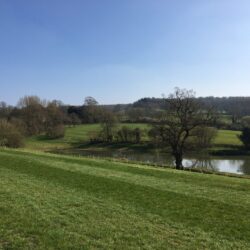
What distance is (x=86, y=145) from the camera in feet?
314

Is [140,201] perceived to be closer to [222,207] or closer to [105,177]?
[222,207]

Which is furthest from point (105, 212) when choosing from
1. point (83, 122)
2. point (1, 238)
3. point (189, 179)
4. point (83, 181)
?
point (83, 122)

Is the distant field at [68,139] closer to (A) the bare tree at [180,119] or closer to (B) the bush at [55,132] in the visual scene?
(B) the bush at [55,132]

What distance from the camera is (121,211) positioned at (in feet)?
36.9

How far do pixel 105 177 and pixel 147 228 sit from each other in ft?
26.1

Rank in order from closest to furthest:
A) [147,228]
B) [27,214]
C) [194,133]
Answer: [147,228], [27,214], [194,133]

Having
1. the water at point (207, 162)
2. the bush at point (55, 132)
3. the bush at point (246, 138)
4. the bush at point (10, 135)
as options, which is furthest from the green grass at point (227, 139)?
the bush at point (10, 135)

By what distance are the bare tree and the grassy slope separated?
26.1 meters

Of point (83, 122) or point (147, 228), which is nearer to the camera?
point (147, 228)

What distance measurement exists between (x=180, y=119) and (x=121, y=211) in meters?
34.0

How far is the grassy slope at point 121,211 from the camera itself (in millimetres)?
8695

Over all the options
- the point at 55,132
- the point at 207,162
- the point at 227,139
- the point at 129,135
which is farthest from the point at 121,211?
the point at 55,132

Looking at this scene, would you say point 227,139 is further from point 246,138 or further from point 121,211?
point 121,211

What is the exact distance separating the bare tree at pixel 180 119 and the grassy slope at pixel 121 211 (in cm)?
2613
